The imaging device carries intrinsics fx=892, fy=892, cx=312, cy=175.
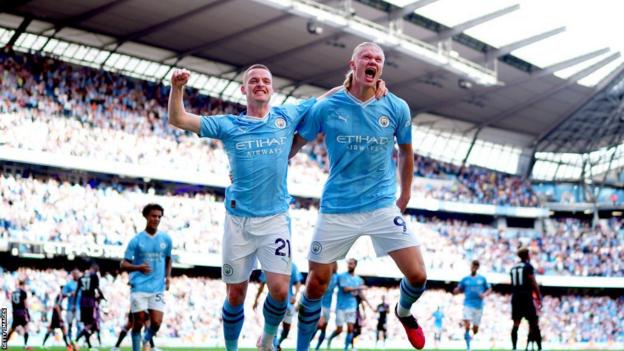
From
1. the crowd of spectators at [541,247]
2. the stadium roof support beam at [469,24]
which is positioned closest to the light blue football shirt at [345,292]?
the stadium roof support beam at [469,24]

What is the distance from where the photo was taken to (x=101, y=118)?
1567 inches

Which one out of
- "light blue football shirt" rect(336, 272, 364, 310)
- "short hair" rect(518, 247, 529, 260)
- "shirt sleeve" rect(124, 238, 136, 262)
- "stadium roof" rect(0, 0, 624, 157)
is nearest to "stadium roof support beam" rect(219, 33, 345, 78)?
"stadium roof" rect(0, 0, 624, 157)

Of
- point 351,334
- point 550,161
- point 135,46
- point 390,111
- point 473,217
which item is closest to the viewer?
point 390,111

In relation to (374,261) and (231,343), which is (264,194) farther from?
(374,261)

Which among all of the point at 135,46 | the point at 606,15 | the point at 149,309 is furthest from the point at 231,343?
the point at 606,15

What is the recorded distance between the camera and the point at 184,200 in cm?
4116

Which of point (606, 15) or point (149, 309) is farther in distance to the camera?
point (606, 15)

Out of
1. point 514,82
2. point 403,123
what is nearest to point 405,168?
point 403,123

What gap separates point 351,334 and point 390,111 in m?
14.4

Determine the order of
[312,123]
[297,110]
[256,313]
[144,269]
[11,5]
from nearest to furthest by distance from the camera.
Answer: [312,123]
[297,110]
[144,269]
[256,313]
[11,5]

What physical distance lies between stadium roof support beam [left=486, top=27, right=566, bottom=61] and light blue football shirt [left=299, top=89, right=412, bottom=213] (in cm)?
3953

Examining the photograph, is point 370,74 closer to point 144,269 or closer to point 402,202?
point 402,202

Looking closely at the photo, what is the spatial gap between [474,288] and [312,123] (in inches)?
608

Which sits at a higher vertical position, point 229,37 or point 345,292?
point 229,37
